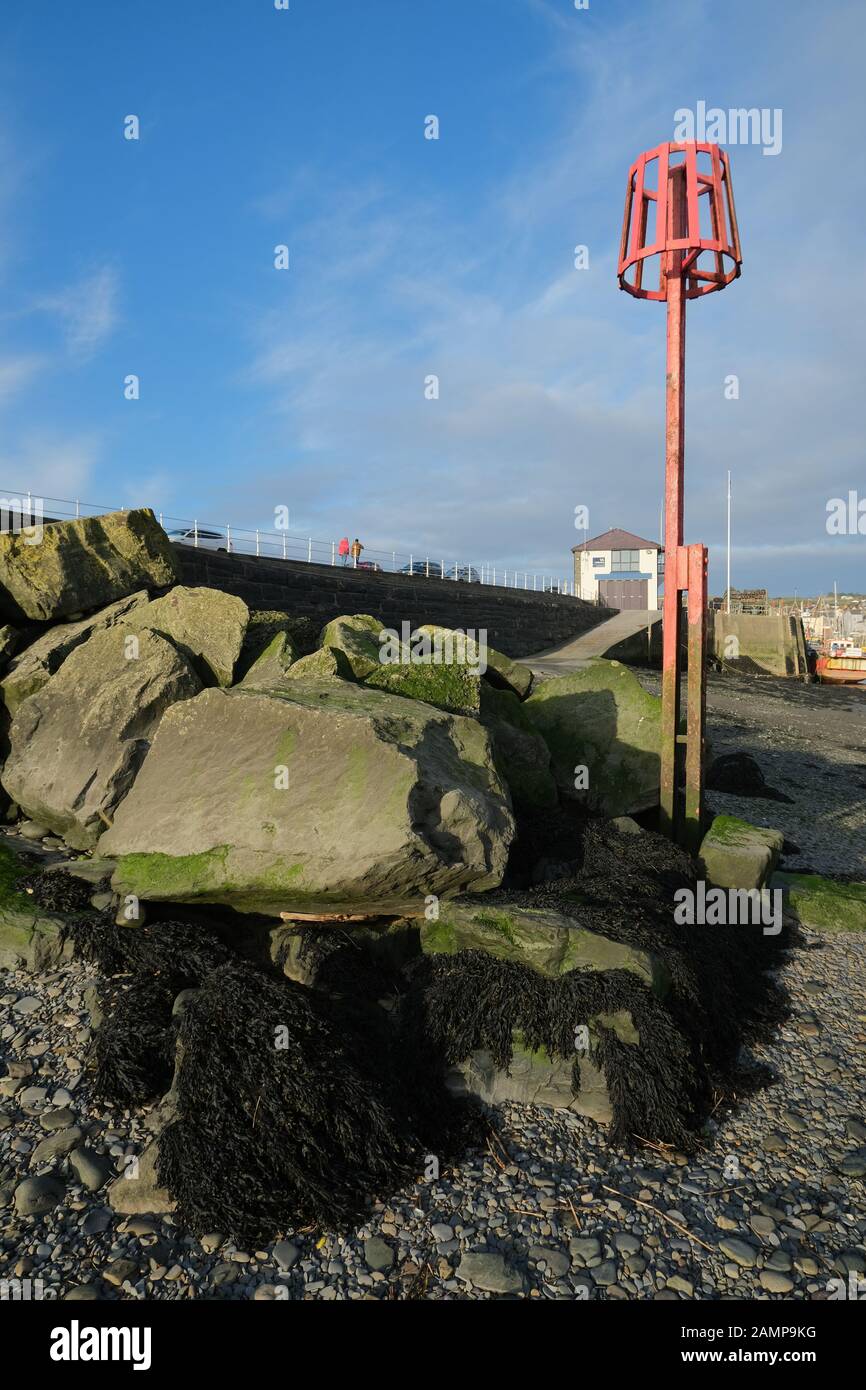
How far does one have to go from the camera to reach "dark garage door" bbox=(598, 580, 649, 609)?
4819cm

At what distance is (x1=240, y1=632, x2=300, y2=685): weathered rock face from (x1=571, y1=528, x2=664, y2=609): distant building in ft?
133

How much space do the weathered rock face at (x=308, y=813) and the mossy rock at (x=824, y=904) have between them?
146 inches

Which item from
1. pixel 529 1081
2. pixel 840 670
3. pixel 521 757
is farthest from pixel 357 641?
pixel 840 670

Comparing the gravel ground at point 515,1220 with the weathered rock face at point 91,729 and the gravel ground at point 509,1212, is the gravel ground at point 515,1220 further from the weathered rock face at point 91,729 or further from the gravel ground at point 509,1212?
the weathered rock face at point 91,729

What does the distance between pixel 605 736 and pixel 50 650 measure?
6.42 m

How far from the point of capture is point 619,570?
4994cm

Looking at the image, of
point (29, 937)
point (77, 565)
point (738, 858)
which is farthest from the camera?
point (77, 565)

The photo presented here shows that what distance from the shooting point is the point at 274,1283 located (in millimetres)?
3510

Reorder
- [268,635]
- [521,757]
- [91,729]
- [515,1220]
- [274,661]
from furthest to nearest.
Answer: [268,635] < [521,757] < [274,661] < [91,729] < [515,1220]

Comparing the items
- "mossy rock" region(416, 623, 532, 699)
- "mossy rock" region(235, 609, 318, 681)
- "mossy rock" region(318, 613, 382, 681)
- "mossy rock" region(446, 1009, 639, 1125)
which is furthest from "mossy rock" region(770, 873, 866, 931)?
"mossy rock" region(235, 609, 318, 681)

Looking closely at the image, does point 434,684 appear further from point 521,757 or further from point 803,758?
point 803,758

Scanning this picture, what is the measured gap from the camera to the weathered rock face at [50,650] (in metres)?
8.98

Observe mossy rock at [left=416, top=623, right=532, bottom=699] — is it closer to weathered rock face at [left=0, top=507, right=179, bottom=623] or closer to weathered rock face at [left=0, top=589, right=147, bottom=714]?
weathered rock face at [left=0, top=589, right=147, bottom=714]

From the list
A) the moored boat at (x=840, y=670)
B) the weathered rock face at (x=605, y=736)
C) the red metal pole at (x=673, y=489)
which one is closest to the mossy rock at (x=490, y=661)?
the weathered rock face at (x=605, y=736)
